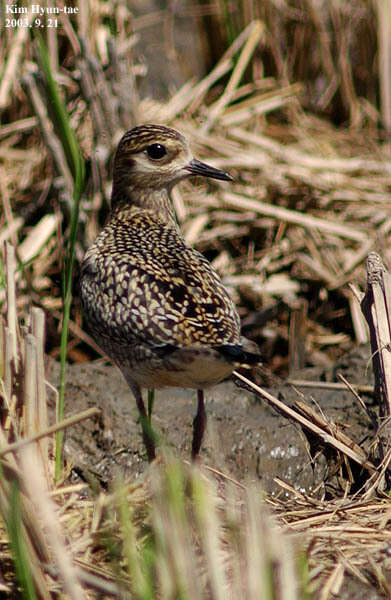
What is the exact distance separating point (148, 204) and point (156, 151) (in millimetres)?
243

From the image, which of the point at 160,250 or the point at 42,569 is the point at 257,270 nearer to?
the point at 160,250

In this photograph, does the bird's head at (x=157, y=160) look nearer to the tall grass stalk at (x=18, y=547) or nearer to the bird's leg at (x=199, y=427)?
the bird's leg at (x=199, y=427)

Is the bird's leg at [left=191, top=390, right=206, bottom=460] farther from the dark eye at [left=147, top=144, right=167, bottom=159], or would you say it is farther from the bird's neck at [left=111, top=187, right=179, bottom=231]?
the dark eye at [left=147, top=144, right=167, bottom=159]

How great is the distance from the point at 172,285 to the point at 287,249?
2.29 meters

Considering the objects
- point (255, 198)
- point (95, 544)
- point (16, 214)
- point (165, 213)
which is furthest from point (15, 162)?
point (95, 544)

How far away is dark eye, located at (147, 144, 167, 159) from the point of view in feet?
14.9

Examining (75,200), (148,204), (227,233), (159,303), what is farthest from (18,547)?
(227,233)

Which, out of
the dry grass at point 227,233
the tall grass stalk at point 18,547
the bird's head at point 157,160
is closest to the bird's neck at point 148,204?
the bird's head at point 157,160

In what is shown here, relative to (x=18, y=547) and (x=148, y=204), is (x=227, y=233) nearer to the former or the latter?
(x=148, y=204)

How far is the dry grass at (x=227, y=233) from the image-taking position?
286cm

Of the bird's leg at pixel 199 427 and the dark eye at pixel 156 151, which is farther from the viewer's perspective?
the dark eye at pixel 156 151

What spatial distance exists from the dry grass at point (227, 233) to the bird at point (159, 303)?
1.17 ft

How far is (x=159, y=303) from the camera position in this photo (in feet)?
12.4

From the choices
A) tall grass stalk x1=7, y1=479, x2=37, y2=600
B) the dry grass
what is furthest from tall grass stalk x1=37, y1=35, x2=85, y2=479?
tall grass stalk x1=7, y1=479, x2=37, y2=600
